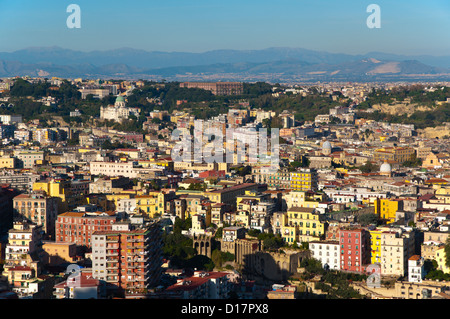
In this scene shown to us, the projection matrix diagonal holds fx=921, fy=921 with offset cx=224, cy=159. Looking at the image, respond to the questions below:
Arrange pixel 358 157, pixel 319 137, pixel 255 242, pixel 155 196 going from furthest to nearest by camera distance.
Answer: pixel 319 137
pixel 358 157
pixel 155 196
pixel 255 242

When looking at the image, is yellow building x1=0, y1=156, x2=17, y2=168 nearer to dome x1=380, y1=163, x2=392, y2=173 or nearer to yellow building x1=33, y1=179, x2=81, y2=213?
yellow building x1=33, y1=179, x2=81, y2=213

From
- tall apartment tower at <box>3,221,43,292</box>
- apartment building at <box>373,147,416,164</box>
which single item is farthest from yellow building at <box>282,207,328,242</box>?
apartment building at <box>373,147,416,164</box>

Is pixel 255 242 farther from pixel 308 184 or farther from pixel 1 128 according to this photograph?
pixel 1 128

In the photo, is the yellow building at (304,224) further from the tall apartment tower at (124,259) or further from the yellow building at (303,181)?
the yellow building at (303,181)

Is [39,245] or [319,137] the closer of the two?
[39,245]
